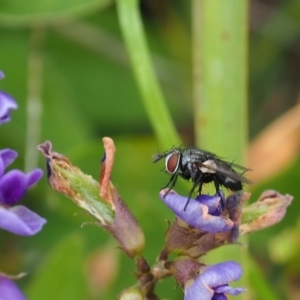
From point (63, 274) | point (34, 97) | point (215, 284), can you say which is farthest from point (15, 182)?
point (34, 97)

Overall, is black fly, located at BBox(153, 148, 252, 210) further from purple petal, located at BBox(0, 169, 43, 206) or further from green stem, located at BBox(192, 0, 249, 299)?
green stem, located at BBox(192, 0, 249, 299)

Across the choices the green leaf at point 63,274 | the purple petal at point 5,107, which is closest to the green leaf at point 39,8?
the green leaf at point 63,274

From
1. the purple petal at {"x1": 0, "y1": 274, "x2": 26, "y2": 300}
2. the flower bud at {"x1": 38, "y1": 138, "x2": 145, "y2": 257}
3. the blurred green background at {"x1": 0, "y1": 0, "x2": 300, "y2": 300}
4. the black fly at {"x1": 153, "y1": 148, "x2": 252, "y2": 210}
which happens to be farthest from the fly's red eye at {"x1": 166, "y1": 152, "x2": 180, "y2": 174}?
the blurred green background at {"x1": 0, "y1": 0, "x2": 300, "y2": 300}

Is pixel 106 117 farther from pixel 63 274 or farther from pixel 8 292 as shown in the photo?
pixel 8 292

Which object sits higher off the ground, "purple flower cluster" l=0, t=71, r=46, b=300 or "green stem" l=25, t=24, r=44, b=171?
"purple flower cluster" l=0, t=71, r=46, b=300

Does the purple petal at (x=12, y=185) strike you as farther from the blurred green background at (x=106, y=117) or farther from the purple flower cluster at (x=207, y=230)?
the blurred green background at (x=106, y=117)

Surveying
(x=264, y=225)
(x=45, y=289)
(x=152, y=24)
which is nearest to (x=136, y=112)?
(x=152, y=24)

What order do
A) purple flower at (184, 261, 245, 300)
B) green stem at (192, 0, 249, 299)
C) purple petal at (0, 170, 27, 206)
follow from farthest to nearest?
1. green stem at (192, 0, 249, 299)
2. purple petal at (0, 170, 27, 206)
3. purple flower at (184, 261, 245, 300)
